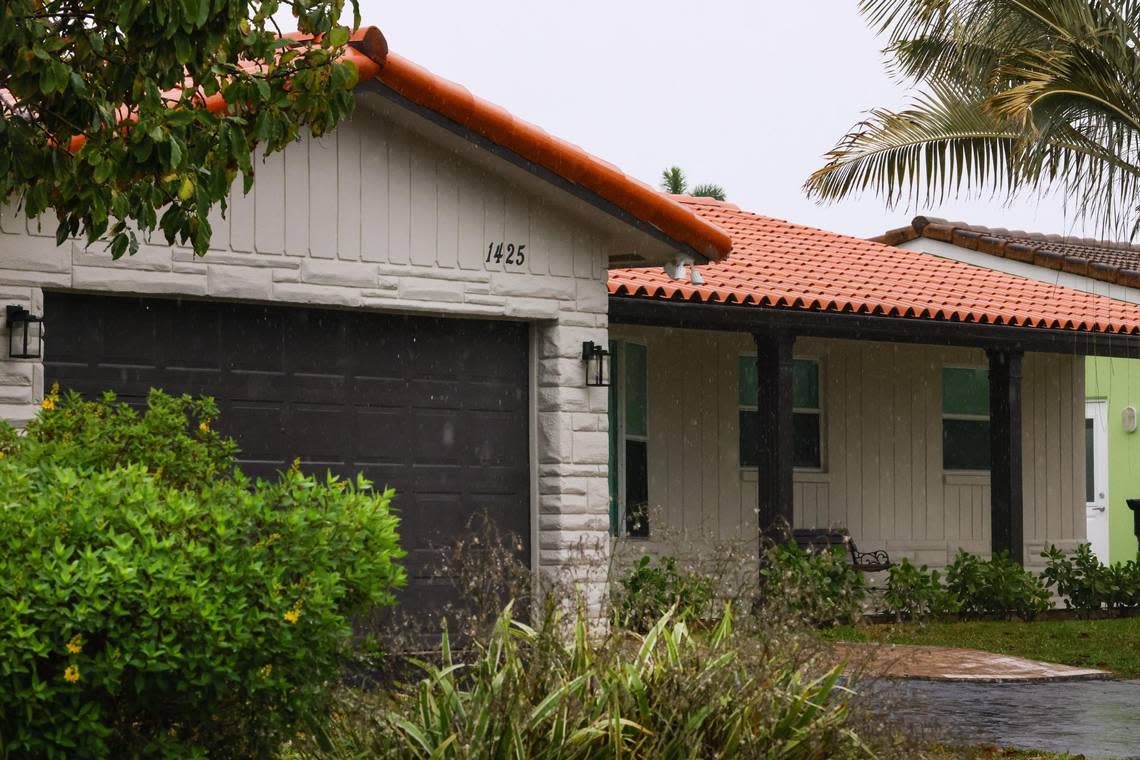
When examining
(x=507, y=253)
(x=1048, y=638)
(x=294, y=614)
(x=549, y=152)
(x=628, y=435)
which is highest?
(x=549, y=152)

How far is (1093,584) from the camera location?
17797 mm

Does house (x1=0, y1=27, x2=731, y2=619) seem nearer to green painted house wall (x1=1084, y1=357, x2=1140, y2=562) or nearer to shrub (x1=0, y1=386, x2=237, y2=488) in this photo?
shrub (x1=0, y1=386, x2=237, y2=488)

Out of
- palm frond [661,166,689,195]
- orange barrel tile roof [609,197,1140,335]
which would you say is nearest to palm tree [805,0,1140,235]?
orange barrel tile roof [609,197,1140,335]

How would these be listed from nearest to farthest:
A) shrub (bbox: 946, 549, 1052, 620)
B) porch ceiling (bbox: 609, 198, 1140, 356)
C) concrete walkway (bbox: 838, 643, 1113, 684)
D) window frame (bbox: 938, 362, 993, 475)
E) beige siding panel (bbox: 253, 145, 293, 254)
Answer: beige siding panel (bbox: 253, 145, 293, 254) → concrete walkway (bbox: 838, 643, 1113, 684) → porch ceiling (bbox: 609, 198, 1140, 356) → shrub (bbox: 946, 549, 1052, 620) → window frame (bbox: 938, 362, 993, 475)

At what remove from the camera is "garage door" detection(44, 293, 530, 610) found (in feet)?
34.3

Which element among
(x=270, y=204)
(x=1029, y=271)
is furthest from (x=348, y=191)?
(x=1029, y=271)

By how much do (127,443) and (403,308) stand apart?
3.71m

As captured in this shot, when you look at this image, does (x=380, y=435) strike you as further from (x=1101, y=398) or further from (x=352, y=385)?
(x=1101, y=398)

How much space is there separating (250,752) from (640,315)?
376 inches

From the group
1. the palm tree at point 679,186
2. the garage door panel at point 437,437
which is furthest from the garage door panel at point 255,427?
the palm tree at point 679,186

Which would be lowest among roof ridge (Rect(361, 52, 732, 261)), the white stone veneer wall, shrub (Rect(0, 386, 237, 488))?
shrub (Rect(0, 386, 237, 488))

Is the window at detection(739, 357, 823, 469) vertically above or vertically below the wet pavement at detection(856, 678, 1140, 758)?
above

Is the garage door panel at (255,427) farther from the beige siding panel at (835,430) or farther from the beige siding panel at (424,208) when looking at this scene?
the beige siding panel at (835,430)

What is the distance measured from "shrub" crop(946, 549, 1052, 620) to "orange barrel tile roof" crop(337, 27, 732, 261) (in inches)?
243
